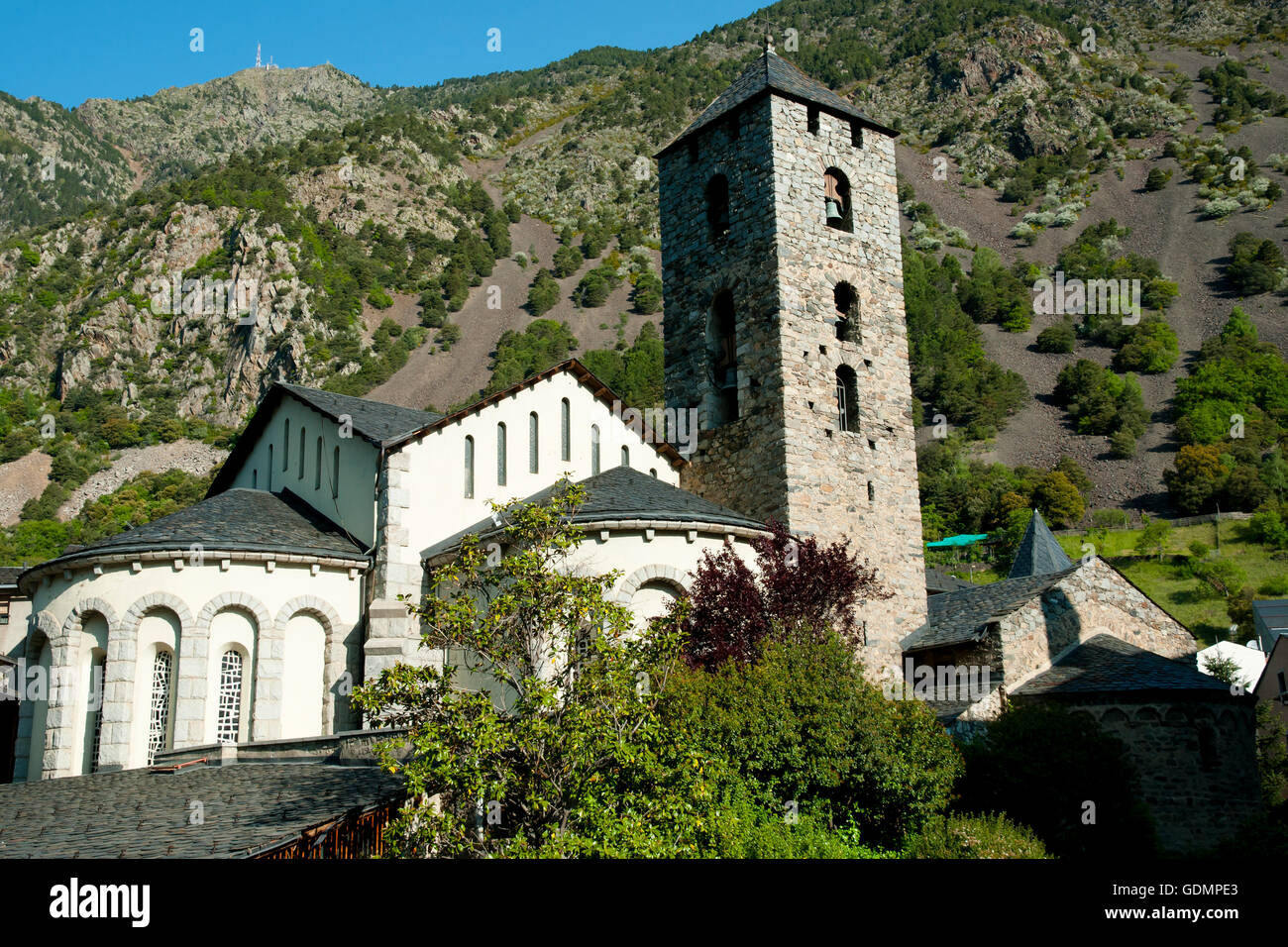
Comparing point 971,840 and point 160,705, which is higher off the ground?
point 160,705

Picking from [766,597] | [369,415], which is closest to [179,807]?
[766,597]

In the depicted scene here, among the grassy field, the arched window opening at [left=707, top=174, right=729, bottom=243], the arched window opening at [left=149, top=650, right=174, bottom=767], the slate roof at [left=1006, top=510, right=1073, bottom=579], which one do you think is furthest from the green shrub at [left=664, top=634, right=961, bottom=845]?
the grassy field

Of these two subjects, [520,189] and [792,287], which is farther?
[520,189]

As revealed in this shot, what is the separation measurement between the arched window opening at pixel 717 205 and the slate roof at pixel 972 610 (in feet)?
37.3

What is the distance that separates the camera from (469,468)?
2350 centimetres

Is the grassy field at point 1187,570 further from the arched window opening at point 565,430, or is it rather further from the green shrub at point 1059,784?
the arched window opening at point 565,430

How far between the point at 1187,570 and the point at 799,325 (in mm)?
54022

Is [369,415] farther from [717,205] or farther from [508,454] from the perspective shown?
[717,205]

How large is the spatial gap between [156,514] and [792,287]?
83.8 m

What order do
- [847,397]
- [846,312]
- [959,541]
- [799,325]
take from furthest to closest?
[959,541]
[846,312]
[847,397]
[799,325]

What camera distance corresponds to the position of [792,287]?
1009 inches
